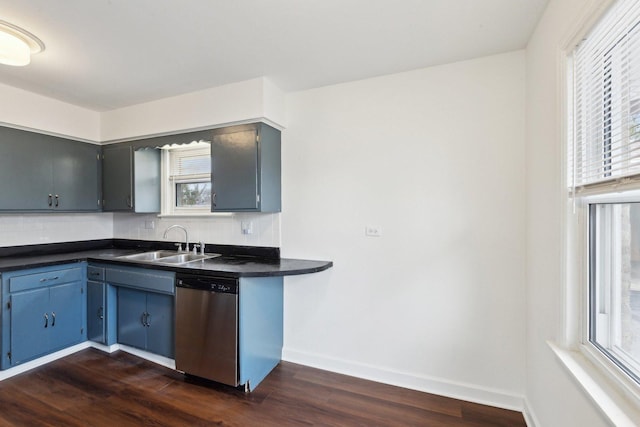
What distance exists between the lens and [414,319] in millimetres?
2287

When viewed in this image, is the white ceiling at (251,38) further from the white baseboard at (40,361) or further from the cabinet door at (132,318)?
the white baseboard at (40,361)

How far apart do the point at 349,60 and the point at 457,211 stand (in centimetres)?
141

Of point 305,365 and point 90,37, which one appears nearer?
point 90,37

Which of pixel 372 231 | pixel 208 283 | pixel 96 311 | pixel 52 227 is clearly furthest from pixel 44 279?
pixel 372 231

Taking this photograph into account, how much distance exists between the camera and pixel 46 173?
2908 mm

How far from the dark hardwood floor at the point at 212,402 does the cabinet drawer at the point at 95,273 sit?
79 centimetres

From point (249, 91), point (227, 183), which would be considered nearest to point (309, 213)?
point (227, 183)

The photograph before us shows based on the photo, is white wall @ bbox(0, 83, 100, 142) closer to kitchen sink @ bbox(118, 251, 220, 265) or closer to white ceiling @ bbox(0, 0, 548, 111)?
white ceiling @ bbox(0, 0, 548, 111)

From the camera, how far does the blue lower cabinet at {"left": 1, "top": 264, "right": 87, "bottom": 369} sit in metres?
2.38

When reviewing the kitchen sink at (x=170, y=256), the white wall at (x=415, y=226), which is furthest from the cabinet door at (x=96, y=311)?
the white wall at (x=415, y=226)

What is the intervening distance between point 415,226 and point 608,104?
132 cm

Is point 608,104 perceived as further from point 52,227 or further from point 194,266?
point 52,227

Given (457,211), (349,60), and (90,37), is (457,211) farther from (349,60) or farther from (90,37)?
(90,37)

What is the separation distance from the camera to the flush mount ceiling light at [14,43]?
5.73 feet
